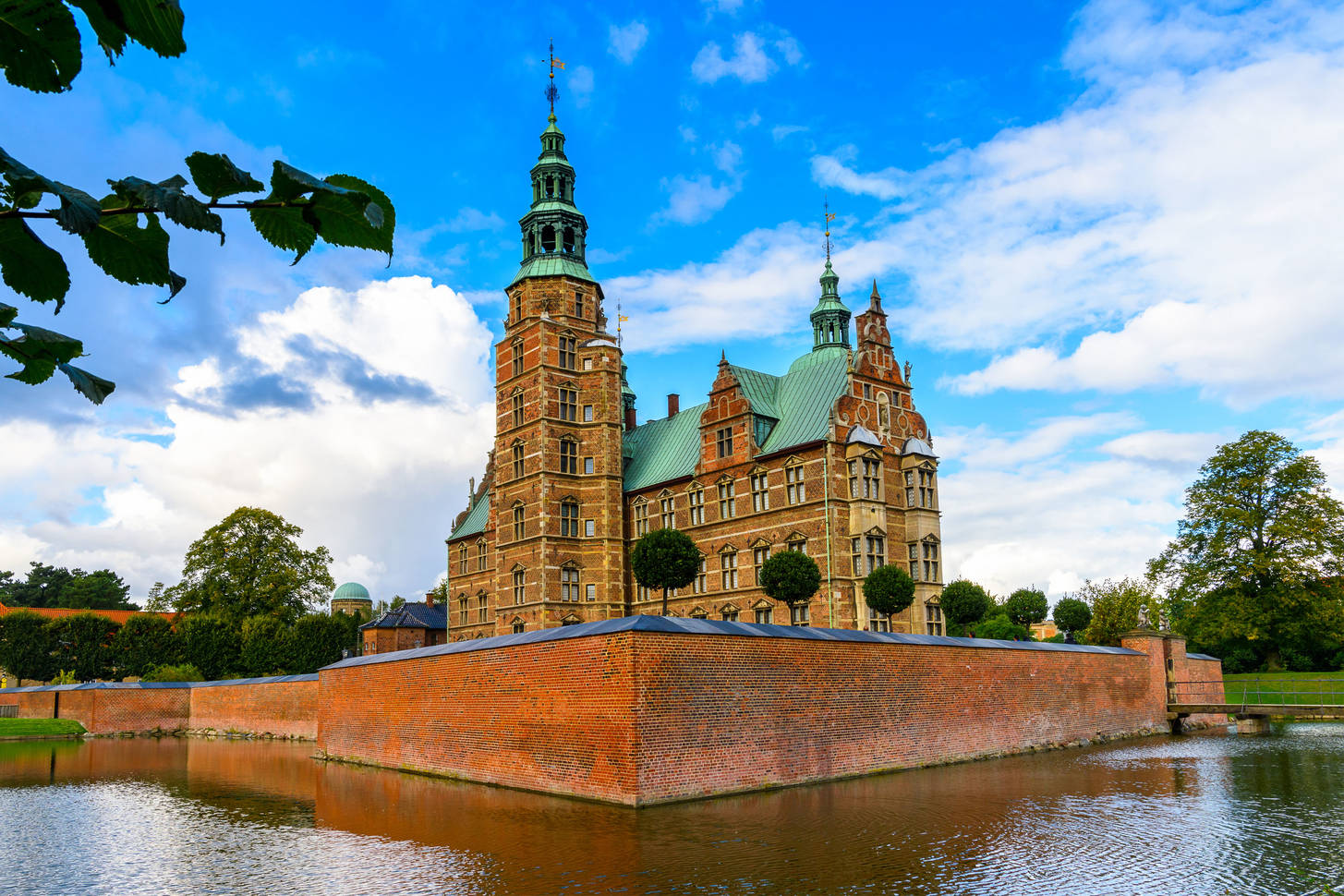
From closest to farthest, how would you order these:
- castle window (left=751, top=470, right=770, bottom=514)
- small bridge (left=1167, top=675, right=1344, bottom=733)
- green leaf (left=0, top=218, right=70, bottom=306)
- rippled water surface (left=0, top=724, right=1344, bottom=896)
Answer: green leaf (left=0, top=218, right=70, bottom=306)
rippled water surface (left=0, top=724, right=1344, bottom=896)
small bridge (left=1167, top=675, right=1344, bottom=733)
castle window (left=751, top=470, right=770, bottom=514)

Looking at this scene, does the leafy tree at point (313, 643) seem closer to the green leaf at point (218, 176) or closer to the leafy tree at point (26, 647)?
the leafy tree at point (26, 647)

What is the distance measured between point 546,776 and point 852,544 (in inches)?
762

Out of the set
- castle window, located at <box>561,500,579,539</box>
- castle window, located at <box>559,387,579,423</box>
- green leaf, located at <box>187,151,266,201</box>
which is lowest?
green leaf, located at <box>187,151,266,201</box>

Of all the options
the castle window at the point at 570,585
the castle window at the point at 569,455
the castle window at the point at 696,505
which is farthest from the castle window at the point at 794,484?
the castle window at the point at 570,585

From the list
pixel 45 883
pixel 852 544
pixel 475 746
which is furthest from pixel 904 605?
pixel 45 883

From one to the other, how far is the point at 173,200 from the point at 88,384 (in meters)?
0.66

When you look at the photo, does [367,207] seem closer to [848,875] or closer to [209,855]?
[848,875]

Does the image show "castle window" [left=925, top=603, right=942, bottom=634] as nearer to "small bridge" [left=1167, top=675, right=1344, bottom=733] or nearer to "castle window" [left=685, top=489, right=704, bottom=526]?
"small bridge" [left=1167, top=675, right=1344, bottom=733]

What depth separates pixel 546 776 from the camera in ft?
62.3

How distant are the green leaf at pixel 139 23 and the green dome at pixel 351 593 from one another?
94625 mm

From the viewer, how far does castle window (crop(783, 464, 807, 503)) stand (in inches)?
1457

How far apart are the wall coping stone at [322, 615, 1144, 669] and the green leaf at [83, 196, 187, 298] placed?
604 inches

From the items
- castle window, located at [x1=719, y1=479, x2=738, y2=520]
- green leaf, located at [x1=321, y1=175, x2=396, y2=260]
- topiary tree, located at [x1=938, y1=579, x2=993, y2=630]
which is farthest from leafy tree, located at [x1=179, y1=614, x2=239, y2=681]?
green leaf, located at [x1=321, y1=175, x2=396, y2=260]

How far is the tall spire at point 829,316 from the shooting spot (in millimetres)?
56719
